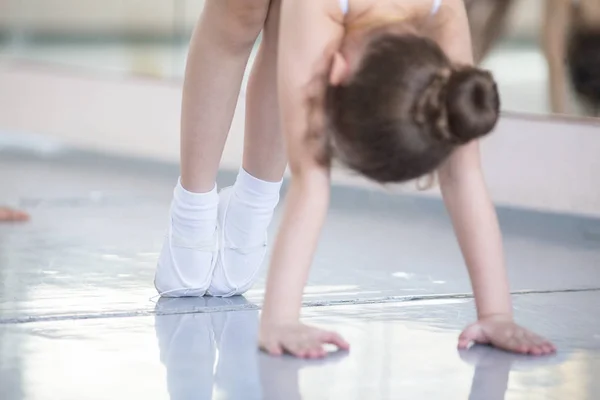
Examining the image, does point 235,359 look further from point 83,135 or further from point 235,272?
point 83,135

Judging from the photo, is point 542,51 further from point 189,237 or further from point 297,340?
point 297,340

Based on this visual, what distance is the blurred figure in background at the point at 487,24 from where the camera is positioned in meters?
2.58

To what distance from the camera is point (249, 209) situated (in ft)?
5.39

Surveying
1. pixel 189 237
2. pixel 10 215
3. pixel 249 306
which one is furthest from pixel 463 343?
pixel 10 215

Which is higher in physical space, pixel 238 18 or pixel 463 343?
pixel 238 18

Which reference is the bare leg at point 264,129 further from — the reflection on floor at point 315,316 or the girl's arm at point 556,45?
the girl's arm at point 556,45

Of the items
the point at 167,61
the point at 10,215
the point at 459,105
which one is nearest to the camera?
the point at 459,105

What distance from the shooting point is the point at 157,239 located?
2166 millimetres

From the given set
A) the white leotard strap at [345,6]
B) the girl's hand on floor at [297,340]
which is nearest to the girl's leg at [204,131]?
the white leotard strap at [345,6]

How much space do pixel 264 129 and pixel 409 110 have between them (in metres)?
0.46

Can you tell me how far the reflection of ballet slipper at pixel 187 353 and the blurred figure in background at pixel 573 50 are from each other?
128cm

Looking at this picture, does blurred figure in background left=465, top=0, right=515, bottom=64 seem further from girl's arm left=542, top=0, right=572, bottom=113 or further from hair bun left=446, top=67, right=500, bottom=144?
hair bun left=446, top=67, right=500, bottom=144

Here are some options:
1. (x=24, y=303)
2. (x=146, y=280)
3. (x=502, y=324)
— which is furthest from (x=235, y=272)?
(x=502, y=324)

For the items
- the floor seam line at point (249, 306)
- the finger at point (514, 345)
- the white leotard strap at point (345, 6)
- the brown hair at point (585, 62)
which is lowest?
the floor seam line at point (249, 306)
